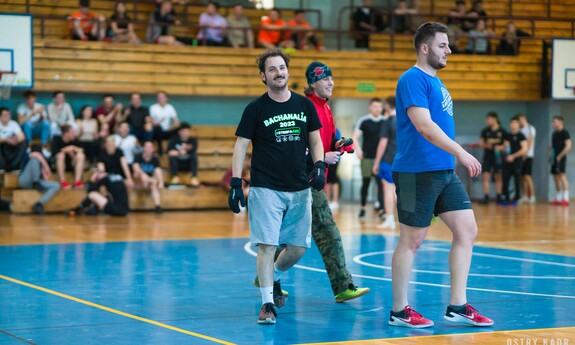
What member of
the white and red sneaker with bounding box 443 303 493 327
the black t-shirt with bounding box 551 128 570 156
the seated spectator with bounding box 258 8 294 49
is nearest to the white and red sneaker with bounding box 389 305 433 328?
the white and red sneaker with bounding box 443 303 493 327

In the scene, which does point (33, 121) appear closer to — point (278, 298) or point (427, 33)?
point (278, 298)

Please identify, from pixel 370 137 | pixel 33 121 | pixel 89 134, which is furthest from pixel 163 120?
pixel 370 137

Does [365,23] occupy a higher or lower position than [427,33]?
higher

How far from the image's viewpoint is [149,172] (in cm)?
2055

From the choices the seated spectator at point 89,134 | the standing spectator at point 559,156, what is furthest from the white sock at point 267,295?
the standing spectator at point 559,156

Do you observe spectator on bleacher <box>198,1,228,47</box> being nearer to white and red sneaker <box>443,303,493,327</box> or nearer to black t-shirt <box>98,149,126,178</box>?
black t-shirt <box>98,149,126,178</box>

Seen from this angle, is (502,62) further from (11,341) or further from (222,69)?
(11,341)

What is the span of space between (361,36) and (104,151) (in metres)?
8.80

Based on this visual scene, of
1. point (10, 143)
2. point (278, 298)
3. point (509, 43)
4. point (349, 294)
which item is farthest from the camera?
point (509, 43)

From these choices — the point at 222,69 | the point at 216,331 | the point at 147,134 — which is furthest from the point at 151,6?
the point at 216,331

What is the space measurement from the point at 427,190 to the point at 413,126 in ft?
1.65

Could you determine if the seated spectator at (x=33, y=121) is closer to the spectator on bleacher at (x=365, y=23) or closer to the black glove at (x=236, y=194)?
the spectator on bleacher at (x=365, y=23)

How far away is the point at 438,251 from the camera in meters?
12.7

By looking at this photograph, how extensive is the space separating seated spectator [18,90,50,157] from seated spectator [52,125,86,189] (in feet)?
1.20
